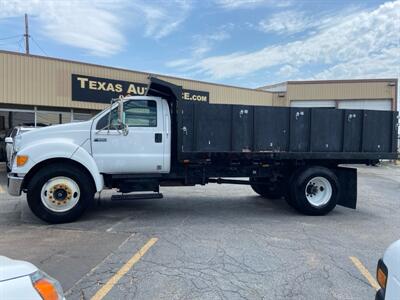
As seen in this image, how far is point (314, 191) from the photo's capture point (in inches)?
317

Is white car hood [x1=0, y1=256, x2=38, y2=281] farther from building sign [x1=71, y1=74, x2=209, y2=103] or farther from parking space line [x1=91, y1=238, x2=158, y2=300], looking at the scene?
building sign [x1=71, y1=74, x2=209, y2=103]

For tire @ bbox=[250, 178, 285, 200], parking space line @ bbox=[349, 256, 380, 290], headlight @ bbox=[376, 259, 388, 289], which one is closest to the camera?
headlight @ bbox=[376, 259, 388, 289]

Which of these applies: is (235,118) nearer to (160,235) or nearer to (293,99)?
(160,235)

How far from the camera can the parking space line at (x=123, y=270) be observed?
3.80 metres

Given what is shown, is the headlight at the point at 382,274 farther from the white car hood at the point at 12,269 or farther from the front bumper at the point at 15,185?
the front bumper at the point at 15,185

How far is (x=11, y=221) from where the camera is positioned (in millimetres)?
6906

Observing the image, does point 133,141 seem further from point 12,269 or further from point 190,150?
point 12,269

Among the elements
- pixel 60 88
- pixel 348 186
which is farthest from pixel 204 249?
pixel 60 88

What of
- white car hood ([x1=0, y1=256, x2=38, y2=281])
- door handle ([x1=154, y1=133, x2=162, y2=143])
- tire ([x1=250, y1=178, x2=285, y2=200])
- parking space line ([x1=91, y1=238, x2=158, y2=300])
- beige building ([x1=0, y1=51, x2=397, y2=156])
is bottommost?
parking space line ([x1=91, y1=238, x2=158, y2=300])

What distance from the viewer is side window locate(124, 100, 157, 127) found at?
7246 mm

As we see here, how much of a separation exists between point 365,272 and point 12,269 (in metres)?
4.26

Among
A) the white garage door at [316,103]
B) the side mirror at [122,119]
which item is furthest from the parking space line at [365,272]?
the white garage door at [316,103]

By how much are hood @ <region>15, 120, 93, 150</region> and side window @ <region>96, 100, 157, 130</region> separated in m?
0.46

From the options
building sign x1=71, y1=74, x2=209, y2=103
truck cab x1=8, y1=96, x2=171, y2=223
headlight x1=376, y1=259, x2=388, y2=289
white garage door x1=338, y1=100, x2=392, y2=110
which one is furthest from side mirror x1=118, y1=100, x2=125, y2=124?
white garage door x1=338, y1=100, x2=392, y2=110
